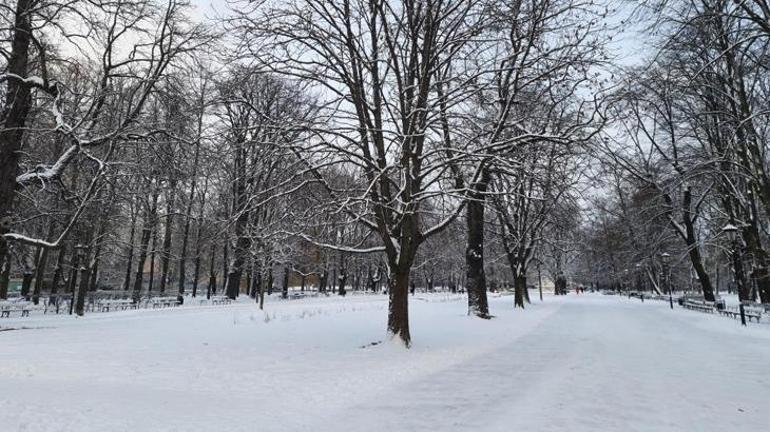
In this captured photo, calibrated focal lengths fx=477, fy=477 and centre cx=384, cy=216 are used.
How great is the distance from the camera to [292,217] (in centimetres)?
1184

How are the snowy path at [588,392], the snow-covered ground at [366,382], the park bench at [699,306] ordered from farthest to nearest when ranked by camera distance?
the park bench at [699,306] → the snowy path at [588,392] → the snow-covered ground at [366,382]

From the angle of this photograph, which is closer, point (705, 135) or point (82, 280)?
point (82, 280)

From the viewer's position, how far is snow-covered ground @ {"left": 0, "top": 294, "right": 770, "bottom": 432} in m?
5.48

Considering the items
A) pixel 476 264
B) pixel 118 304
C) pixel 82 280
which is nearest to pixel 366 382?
pixel 476 264

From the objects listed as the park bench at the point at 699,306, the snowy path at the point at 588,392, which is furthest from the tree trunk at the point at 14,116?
the park bench at the point at 699,306

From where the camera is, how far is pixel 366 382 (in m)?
7.56

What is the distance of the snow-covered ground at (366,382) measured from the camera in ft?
18.0

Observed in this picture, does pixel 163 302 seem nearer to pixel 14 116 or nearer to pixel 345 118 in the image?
pixel 14 116

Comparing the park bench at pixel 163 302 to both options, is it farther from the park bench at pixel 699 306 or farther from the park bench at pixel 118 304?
the park bench at pixel 699 306

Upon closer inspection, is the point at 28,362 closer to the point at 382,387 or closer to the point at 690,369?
the point at 382,387

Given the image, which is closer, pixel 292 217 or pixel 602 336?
pixel 292 217

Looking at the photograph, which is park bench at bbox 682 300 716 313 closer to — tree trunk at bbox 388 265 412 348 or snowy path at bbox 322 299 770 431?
snowy path at bbox 322 299 770 431

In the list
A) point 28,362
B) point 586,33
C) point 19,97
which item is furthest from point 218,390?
point 19,97

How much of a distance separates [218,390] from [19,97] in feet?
34.4
